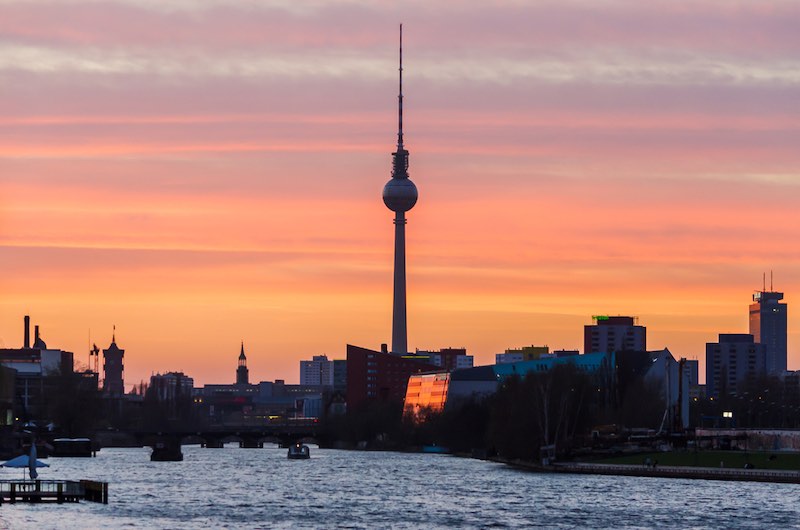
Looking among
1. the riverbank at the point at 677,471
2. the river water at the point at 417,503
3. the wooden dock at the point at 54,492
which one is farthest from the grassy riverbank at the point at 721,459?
the wooden dock at the point at 54,492

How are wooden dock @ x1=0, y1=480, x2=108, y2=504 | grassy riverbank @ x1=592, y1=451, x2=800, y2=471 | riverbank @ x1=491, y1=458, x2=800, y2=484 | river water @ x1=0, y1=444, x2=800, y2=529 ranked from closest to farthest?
river water @ x1=0, y1=444, x2=800, y2=529 → wooden dock @ x1=0, y1=480, x2=108, y2=504 → riverbank @ x1=491, y1=458, x2=800, y2=484 → grassy riverbank @ x1=592, y1=451, x2=800, y2=471

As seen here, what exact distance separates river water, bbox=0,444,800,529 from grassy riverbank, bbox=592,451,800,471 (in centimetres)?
1238

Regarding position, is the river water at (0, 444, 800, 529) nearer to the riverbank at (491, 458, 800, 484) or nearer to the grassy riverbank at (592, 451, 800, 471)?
the riverbank at (491, 458, 800, 484)

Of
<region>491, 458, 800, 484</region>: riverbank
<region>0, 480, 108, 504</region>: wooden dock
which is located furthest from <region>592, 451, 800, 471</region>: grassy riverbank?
<region>0, 480, 108, 504</region>: wooden dock

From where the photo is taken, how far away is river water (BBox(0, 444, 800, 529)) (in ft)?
360

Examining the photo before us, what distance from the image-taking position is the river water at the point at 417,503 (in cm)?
10988

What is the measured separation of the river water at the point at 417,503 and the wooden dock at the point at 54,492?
3.67 ft

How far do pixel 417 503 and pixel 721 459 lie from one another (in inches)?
2540

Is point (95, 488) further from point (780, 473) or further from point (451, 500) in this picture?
point (780, 473)

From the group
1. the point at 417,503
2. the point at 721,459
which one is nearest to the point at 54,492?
the point at 417,503

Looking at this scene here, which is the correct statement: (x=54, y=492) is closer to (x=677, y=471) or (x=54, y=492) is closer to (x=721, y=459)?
(x=677, y=471)

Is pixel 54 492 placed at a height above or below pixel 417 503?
above

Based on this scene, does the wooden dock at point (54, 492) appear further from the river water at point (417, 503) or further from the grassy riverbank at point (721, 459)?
the grassy riverbank at point (721, 459)

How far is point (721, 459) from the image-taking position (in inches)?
7362
